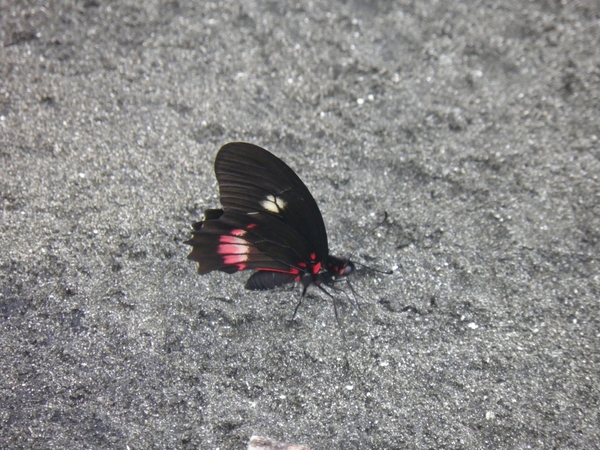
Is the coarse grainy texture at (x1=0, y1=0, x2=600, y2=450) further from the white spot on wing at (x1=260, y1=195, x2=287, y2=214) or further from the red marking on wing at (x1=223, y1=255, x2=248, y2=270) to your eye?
the white spot on wing at (x1=260, y1=195, x2=287, y2=214)

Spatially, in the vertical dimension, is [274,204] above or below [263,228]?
above

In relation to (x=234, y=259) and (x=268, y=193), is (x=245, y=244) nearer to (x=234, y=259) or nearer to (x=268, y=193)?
(x=234, y=259)

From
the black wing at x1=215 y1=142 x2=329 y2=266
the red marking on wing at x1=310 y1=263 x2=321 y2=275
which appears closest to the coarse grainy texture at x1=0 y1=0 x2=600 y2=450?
the red marking on wing at x1=310 y1=263 x2=321 y2=275

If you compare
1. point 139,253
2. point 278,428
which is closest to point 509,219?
point 278,428

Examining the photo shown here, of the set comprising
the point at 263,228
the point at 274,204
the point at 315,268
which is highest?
the point at 274,204

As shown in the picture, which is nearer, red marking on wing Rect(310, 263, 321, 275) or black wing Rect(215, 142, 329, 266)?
black wing Rect(215, 142, 329, 266)

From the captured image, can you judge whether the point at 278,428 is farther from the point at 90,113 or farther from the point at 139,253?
the point at 90,113

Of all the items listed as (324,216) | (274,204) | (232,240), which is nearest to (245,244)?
(232,240)

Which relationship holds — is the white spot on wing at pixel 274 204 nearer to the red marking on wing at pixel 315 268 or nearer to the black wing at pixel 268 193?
the black wing at pixel 268 193
